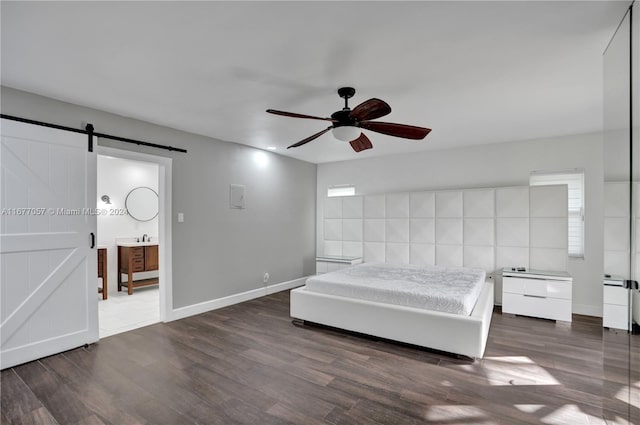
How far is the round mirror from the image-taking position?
592cm

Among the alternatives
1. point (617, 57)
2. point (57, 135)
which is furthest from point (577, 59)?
point (57, 135)

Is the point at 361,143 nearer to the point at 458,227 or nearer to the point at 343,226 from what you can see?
the point at 458,227

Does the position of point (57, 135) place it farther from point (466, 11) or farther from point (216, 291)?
point (466, 11)

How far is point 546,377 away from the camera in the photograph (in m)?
2.56

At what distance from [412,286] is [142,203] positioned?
5257 mm

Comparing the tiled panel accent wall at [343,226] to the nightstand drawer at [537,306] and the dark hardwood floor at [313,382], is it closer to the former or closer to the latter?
the nightstand drawer at [537,306]

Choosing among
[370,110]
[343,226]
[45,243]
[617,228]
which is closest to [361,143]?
[370,110]

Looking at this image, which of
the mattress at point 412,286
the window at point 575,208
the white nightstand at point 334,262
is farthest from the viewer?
the white nightstand at point 334,262

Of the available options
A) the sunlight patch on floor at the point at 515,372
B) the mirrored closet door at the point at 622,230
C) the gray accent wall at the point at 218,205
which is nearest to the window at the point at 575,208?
the sunlight patch on floor at the point at 515,372

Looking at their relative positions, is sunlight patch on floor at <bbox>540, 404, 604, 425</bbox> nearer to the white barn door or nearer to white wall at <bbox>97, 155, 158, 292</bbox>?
the white barn door

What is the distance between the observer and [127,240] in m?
5.84

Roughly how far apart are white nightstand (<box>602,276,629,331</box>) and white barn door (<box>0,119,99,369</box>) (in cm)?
440

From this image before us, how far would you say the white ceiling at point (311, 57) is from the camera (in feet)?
5.96

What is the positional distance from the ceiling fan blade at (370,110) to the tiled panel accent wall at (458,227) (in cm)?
292
